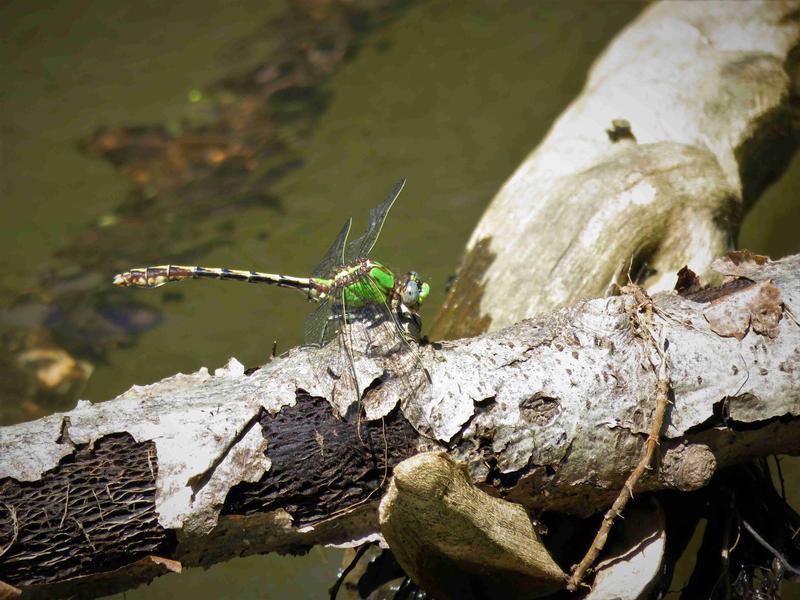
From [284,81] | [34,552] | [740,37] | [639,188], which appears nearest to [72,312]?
[284,81]

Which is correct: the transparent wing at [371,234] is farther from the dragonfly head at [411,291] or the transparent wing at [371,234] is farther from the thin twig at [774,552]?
the thin twig at [774,552]

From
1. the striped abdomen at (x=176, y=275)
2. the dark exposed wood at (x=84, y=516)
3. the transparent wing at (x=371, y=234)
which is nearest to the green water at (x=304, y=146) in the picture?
the striped abdomen at (x=176, y=275)

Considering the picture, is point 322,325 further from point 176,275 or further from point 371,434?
point 176,275

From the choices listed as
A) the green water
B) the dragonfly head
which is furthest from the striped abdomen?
the green water

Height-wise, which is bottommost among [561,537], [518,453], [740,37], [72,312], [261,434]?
[72,312]

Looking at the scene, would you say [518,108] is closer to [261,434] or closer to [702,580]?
[702,580]

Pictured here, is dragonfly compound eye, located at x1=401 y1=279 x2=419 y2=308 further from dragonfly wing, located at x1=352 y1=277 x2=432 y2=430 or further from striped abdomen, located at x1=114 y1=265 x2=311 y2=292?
striped abdomen, located at x1=114 y1=265 x2=311 y2=292

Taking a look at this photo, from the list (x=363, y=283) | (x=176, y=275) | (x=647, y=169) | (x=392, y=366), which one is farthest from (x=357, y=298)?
(x=647, y=169)

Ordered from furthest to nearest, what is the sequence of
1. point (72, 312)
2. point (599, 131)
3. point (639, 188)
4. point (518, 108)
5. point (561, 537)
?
point (518, 108), point (72, 312), point (599, 131), point (639, 188), point (561, 537)
